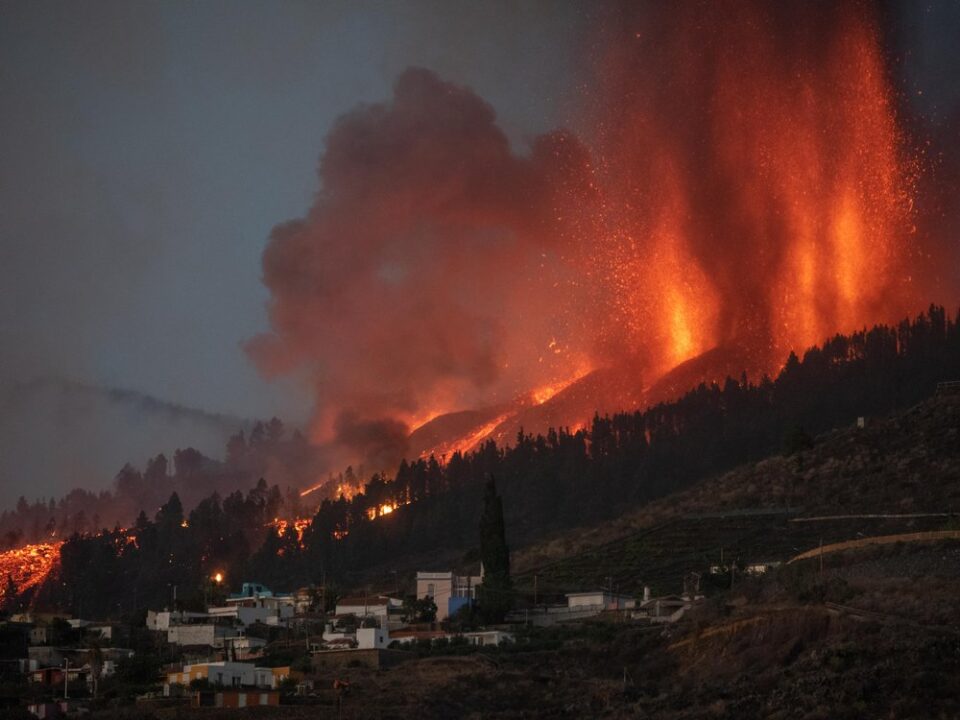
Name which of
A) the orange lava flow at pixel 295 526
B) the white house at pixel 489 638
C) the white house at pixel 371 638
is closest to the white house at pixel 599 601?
the white house at pixel 489 638

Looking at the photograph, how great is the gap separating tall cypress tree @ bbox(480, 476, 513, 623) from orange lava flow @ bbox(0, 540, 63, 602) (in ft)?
283

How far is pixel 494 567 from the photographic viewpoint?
103 m

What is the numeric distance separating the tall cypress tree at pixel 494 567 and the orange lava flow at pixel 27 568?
86.4m

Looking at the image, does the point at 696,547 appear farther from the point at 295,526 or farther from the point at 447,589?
the point at 295,526

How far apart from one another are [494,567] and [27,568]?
340 feet

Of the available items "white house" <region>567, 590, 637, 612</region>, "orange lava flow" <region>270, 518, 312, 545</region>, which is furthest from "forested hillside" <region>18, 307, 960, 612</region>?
"white house" <region>567, 590, 637, 612</region>

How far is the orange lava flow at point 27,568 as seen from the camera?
178 metres

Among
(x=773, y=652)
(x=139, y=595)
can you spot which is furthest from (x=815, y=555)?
(x=139, y=595)

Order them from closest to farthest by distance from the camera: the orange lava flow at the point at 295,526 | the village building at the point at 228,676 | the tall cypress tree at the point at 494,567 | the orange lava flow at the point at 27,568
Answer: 1. the village building at the point at 228,676
2. the tall cypress tree at the point at 494,567
3. the orange lava flow at the point at 295,526
4. the orange lava flow at the point at 27,568

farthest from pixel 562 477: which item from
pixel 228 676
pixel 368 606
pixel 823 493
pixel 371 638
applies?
pixel 228 676

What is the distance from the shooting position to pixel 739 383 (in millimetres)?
162125

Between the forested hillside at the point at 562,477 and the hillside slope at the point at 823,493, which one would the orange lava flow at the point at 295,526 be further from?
the hillside slope at the point at 823,493

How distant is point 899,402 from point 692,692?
79562mm

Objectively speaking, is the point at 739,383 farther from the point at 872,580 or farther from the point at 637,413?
the point at 872,580
